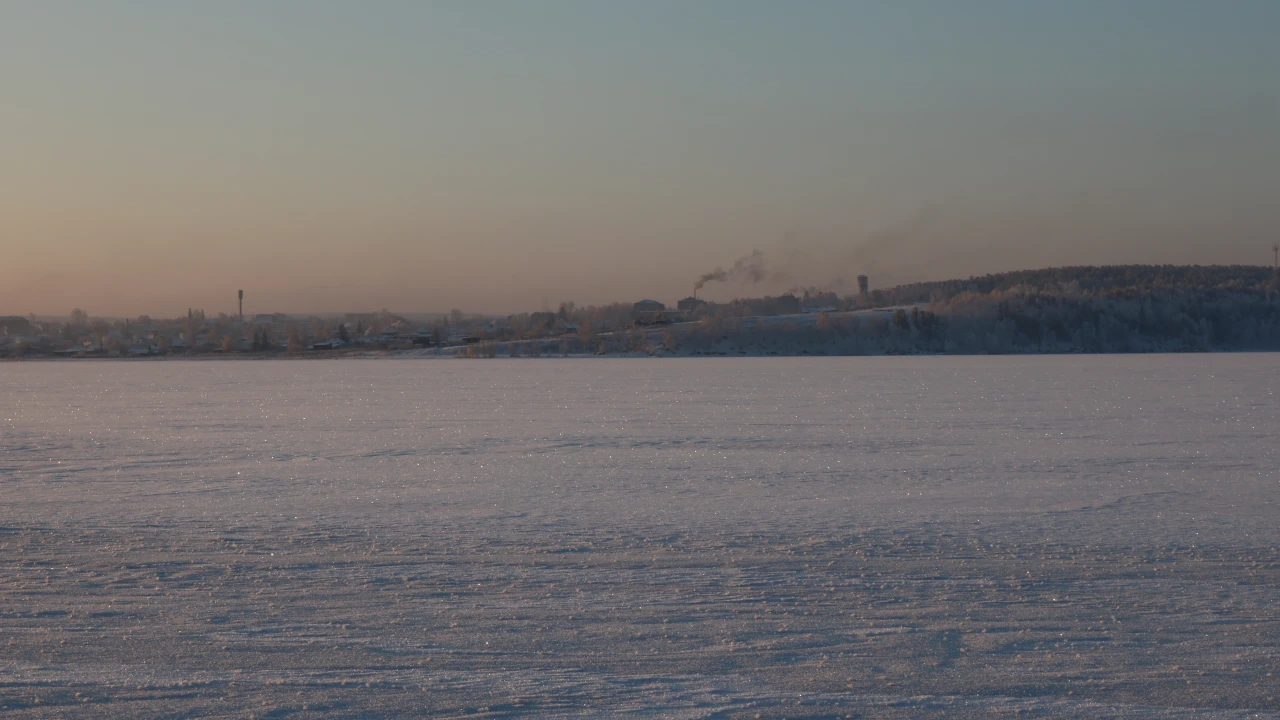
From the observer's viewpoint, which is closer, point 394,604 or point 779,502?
point 394,604

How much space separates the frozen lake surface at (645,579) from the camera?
15.6 ft

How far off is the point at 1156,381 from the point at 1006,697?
3238 cm

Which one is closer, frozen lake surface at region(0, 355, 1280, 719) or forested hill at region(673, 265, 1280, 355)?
frozen lake surface at region(0, 355, 1280, 719)

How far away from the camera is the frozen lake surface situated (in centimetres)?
475

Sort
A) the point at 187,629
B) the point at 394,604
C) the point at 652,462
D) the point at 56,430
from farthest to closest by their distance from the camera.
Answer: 1. the point at 56,430
2. the point at 652,462
3. the point at 394,604
4. the point at 187,629

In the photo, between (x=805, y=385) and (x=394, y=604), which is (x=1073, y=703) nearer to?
(x=394, y=604)

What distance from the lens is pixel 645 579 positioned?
679cm

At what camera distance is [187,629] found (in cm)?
564

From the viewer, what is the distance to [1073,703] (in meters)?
4.54

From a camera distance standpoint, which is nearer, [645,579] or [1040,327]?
[645,579]

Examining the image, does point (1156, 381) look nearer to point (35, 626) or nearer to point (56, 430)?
point (56, 430)

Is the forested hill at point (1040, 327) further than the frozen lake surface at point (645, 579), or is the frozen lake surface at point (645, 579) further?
the forested hill at point (1040, 327)

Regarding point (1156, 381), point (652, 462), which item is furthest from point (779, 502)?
point (1156, 381)

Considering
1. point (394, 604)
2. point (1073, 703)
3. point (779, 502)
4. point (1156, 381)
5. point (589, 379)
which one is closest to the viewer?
point (1073, 703)
